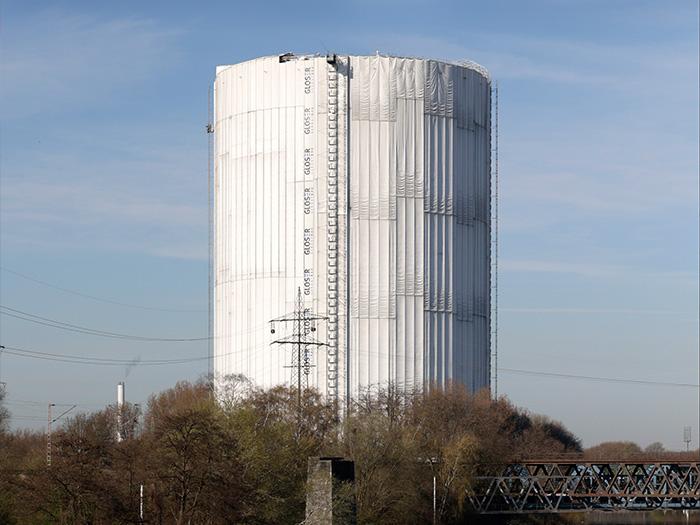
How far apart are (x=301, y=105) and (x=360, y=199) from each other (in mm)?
6037

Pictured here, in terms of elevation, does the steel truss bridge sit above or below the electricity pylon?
below

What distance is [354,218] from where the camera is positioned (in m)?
78.1

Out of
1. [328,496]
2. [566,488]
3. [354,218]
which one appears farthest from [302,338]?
[328,496]

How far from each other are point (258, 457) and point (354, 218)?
23.5 m

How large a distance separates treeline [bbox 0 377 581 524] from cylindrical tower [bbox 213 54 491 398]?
2.43 m

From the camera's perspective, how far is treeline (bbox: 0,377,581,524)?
50906 millimetres

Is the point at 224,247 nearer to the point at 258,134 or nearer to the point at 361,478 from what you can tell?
the point at 258,134

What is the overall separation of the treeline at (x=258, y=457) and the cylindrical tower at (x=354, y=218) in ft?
7.96

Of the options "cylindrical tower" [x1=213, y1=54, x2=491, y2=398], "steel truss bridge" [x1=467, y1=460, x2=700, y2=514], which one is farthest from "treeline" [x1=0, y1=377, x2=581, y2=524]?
"cylindrical tower" [x1=213, y1=54, x2=491, y2=398]

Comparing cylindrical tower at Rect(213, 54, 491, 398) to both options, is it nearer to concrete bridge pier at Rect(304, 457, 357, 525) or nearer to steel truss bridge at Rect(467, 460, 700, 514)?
steel truss bridge at Rect(467, 460, 700, 514)

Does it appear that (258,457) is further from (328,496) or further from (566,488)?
(566,488)

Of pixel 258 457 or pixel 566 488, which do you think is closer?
pixel 258 457

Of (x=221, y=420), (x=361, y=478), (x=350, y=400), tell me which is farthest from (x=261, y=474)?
(x=350, y=400)

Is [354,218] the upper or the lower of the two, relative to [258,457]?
upper
